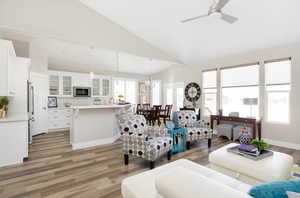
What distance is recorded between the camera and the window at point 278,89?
12.8ft

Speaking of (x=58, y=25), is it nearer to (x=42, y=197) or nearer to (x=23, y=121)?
(x=23, y=121)

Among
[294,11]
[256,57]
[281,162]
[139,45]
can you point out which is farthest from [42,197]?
[256,57]

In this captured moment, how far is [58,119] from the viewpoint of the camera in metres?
5.52

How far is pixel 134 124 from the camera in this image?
287 cm

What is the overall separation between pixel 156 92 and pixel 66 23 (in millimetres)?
5478

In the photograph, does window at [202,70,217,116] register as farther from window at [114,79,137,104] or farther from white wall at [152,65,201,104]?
window at [114,79,137,104]

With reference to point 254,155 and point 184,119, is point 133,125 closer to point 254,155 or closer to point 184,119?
point 184,119

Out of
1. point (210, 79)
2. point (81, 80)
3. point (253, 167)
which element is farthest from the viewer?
point (81, 80)

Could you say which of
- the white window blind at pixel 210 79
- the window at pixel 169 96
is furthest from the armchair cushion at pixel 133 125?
the window at pixel 169 96

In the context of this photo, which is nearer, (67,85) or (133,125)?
(133,125)

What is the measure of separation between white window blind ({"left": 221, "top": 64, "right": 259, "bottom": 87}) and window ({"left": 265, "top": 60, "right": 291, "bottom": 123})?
0.95 ft

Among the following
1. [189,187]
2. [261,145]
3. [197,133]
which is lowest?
[197,133]

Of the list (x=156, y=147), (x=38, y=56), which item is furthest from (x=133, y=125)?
(x=38, y=56)

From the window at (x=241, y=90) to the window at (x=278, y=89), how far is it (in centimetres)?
28
